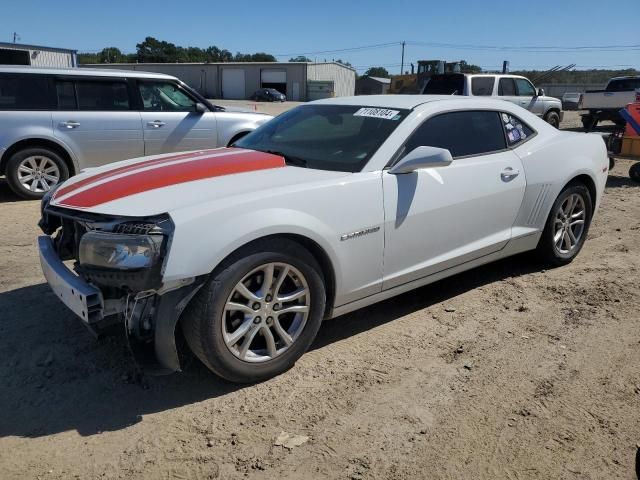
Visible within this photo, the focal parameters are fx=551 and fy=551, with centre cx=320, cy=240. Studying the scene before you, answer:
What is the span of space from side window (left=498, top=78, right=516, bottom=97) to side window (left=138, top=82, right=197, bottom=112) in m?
10.2

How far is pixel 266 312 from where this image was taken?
9.80 ft

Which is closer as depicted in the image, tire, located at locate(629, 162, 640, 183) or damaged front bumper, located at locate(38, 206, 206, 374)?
damaged front bumper, located at locate(38, 206, 206, 374)

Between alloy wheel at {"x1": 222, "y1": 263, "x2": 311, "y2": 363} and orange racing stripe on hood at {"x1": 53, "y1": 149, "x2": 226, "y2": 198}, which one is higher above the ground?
orange racing stripe on hood at {"x1": 53, "y1": 149, "x2": 226, "y2": 198}

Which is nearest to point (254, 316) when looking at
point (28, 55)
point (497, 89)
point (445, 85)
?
point (445, 85)

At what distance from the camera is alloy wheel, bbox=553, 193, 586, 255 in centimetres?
483

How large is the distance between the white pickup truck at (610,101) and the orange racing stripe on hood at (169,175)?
1562cm

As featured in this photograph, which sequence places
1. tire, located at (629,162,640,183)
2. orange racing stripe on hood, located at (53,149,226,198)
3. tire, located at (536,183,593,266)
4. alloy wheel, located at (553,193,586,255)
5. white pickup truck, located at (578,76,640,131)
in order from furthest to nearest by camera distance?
white pickup truck, located at (578,76,640,131) < tire, located at (629,162,640,183) < alloy wheel, located at (553,193,586,255) < tire, located at (536,183,593,266) < orange racing stripe on hood, located at (53,149,226,198)

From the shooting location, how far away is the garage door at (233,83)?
63.9 metres

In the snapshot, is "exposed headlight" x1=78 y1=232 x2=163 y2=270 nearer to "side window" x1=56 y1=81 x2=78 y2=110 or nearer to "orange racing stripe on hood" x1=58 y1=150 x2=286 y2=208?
"orange racing stripe on hood" x1=58 y1=150 x2=286 y2=208

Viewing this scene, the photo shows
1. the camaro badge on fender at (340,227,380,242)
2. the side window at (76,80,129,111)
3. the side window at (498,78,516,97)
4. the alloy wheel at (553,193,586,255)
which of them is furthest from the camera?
the side window at (498,78,516,97)

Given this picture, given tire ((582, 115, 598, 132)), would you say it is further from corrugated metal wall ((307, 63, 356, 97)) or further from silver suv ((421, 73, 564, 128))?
corrugated metal wall ((307, 63, 356, 97))

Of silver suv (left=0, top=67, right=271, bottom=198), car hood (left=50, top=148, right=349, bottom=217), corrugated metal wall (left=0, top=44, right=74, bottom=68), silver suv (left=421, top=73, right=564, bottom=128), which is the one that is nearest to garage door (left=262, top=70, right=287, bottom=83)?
corrugated metal wall (left=0, top=44, right=74, bottom=68)

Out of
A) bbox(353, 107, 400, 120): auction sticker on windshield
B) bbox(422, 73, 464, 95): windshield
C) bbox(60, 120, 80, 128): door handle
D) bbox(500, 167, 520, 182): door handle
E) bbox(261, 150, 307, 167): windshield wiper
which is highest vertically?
bbox(422, 73, 464, 95): windshield

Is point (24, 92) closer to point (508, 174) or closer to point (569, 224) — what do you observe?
point (508, 174)
